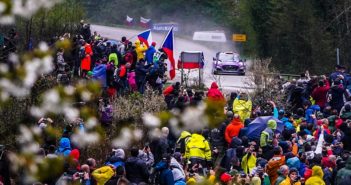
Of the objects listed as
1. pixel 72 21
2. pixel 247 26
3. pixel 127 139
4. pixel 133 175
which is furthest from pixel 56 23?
pixel 247 26

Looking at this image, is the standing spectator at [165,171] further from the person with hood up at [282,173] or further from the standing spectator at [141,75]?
A: the standing spectator at [141,75]

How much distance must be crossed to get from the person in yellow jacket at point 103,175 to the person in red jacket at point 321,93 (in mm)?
10327

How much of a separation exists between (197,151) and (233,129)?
163cm

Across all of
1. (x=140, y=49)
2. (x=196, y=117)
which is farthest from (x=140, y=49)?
(x=196, y=117)

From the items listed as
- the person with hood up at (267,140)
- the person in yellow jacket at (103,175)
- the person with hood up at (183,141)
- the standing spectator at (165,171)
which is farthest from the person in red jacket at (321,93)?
the person in yellow jacket at (103,175)

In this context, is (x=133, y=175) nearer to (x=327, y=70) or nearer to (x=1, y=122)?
(x=1, y=122)

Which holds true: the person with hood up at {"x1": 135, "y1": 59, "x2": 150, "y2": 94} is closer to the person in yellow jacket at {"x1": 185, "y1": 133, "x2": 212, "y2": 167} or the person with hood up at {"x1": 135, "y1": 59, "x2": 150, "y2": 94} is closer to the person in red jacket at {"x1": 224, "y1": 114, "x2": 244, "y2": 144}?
the person in red jacket at {"x1": 224, "y1": 114, "x2": 244, "y2": 144}

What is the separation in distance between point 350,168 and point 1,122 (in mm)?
6534

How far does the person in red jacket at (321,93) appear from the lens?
24109mm

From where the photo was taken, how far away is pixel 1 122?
1195cm

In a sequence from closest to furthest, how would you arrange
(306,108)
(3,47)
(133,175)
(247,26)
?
(133,175)
(3,47)
(306,108)
(247,26)

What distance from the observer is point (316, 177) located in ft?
50.7

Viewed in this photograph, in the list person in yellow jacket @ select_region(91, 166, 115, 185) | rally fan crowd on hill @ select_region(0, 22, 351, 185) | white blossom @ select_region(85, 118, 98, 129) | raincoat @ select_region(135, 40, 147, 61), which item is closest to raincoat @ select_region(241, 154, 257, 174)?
rally fan crowd on hill @ select_region(0, 22, 351, 185)

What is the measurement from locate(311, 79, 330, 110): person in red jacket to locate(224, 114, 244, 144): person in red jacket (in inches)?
198
